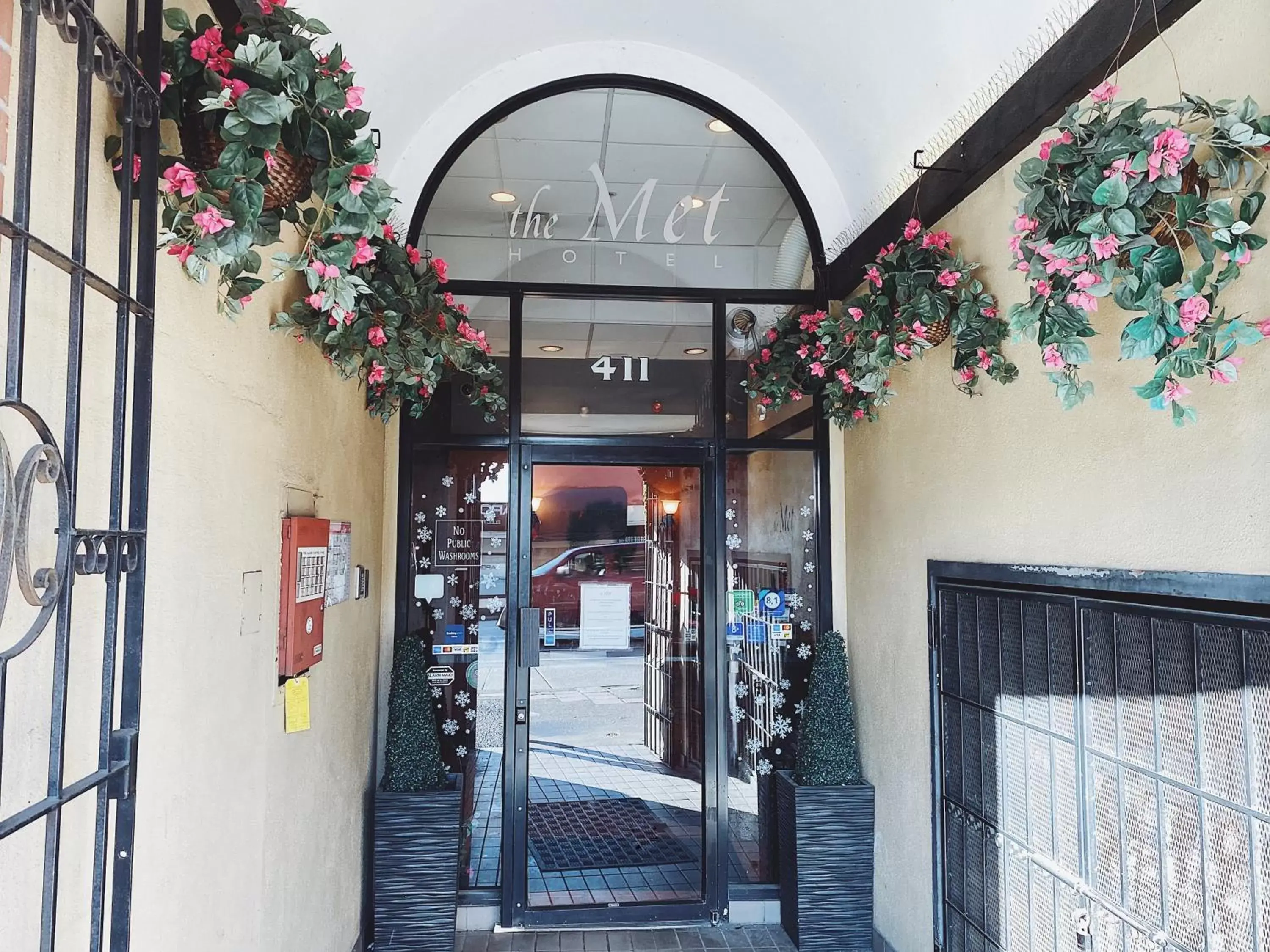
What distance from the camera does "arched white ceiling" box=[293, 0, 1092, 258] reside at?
2.89m

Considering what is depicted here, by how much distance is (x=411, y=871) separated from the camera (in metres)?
3.55

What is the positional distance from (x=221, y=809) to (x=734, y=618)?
253 cm

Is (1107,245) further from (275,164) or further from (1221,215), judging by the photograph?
(275,164)

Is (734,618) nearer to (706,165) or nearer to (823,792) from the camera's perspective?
(823,792)

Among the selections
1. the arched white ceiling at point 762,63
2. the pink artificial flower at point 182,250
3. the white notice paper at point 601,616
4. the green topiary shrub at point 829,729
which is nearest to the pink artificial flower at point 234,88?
the pink artificial flower at point 182,250

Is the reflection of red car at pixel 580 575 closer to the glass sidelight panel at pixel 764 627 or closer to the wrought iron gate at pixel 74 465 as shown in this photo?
the glass sidelight panel at pixel 764 627

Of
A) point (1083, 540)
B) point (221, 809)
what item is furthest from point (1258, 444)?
point (221, 809)

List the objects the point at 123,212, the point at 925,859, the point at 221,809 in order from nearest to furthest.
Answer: the point at 123,212, the point at 221,809, the point at 925,859

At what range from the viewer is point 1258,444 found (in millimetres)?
1735

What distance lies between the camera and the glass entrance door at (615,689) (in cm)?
397

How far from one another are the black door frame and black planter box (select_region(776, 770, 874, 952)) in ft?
1.44

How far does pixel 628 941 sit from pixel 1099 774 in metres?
2.32

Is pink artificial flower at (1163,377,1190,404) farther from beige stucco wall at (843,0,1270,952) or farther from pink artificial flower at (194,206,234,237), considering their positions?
pink artificial flower at (194,206,234,237)

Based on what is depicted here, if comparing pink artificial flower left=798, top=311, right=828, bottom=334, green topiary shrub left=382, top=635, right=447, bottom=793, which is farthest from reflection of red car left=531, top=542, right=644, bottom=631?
pink artificial flower left=798, top=311, right=828, bottom=334
